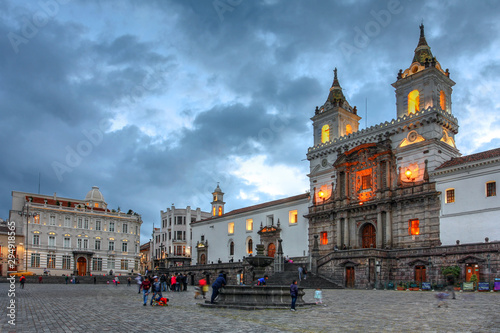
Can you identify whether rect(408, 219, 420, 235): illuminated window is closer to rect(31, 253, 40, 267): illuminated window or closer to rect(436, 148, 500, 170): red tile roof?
rect(436, 148, 500, 170): red tile roof

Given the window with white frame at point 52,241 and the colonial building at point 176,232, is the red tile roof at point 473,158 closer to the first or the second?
the colonial building at point 176,232

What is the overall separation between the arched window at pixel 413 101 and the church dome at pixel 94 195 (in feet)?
224

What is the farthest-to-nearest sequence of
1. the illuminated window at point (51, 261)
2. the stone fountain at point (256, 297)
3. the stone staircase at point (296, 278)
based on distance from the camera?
the illuminated window at point (51, 261) < the stone staircase at point (296, 278) < the stone fountain at point (256, 297)

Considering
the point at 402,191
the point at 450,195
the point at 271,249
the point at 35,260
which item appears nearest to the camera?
the point at 450,195

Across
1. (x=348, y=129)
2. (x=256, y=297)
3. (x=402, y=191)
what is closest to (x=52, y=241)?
(x=348, y=129)

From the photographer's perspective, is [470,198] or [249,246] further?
[249,246]

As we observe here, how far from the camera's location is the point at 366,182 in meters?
51.0

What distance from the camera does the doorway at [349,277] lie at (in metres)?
43.3

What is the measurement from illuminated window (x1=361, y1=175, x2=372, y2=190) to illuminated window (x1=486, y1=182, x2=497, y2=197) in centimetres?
1229

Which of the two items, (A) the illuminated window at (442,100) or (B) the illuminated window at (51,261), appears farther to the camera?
(B) the illuminated window at (51,261)

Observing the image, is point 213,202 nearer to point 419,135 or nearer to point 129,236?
point 129,236

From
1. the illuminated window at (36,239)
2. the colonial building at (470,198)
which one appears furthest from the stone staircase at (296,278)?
the illuminated window at (36,239)

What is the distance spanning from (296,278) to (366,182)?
513 inches

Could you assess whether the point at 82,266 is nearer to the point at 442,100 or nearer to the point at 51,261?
the point at 51,261
